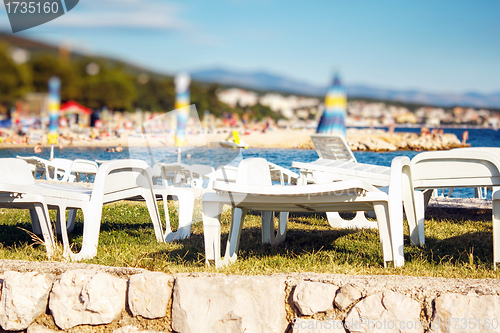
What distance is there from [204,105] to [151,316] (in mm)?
87021

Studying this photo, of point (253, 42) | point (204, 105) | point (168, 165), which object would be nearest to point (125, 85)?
point (204, 105)

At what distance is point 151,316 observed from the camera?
2.62 meters

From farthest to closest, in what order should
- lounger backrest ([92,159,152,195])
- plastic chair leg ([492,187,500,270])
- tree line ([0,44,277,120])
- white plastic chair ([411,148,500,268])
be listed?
tree line ([0,44,277,120])
white plastic chair ([411,148,500,268])
lounger backrest ([92,159,152,195])
plastic chair leg ([492,187,500,270])

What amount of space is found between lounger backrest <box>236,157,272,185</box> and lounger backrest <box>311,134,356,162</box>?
4520mm

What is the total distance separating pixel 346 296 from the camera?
7.91ft

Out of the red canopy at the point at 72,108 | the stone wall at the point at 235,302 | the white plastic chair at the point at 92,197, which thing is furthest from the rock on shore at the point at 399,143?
the red canopy at the point at 72,108

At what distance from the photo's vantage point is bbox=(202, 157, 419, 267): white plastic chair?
2.77 meters

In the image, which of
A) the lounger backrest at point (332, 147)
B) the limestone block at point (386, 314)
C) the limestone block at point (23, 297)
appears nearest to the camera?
the limestone block at point (386, 314)

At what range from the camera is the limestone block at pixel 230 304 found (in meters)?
2.51

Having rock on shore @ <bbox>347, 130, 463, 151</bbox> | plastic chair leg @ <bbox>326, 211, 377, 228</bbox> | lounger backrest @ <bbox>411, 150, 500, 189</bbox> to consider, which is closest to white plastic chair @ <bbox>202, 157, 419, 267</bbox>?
lounger backrest @ <bbox>411, 150, 500, 189</bbox>

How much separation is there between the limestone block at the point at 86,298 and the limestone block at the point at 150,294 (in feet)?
0.27

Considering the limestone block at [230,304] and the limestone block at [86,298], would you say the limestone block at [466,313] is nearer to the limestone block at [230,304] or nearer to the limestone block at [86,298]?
the limestone block at [230,304]

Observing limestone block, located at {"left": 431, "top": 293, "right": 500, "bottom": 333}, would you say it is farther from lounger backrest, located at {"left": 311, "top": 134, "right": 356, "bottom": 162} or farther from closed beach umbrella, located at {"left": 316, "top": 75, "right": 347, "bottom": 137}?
closed beach umbrella, located at {"left": 316, "top": 75, "right": 347, "bottom": 137}

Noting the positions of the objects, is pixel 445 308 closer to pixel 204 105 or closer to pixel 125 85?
pixel 125 85
